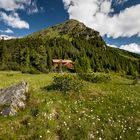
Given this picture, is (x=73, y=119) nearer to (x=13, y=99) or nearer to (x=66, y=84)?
(x=13, y=99)

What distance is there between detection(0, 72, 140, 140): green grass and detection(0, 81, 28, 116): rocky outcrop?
0.58m

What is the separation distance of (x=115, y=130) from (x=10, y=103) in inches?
303

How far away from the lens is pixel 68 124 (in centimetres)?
1603

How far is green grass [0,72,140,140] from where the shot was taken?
1485cm

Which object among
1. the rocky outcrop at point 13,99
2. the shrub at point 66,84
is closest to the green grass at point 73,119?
the rocky outcrop at point 13,99

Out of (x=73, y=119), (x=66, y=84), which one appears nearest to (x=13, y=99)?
(x=73, y=119)

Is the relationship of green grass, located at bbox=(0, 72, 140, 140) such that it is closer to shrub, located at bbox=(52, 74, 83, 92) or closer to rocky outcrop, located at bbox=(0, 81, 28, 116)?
rocky outcrop, located at bbox=(0, 81, 28, 116)

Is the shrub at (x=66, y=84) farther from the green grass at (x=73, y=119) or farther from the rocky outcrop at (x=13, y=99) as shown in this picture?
the rocky outcrop at (x=13, y=99)

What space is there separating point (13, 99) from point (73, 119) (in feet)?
15.9

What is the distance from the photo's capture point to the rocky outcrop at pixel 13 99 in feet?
55.8

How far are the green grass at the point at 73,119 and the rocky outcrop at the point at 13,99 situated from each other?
0.58 metres

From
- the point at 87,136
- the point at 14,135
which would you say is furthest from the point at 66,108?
the point at 14,135

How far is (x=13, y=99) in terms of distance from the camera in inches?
715

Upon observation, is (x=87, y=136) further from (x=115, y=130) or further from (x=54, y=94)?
(x=54, y=94)
